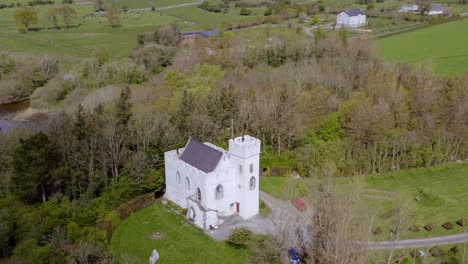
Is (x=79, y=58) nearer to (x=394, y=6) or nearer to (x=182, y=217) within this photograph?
(x=182, y=217)

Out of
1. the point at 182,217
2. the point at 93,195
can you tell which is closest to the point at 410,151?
the point at 182,217

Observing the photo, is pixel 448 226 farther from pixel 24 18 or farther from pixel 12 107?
pixel 24 18

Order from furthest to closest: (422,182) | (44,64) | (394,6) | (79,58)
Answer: (394,6) < (79,58) < (44,64) < (422,182)

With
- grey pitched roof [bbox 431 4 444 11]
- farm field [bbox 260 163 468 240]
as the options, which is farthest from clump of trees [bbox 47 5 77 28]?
grey pitched roof [bbox 431 4 444 11]

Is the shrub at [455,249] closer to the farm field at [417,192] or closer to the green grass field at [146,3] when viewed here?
the farm field at [417,192]

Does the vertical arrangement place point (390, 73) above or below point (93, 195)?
above

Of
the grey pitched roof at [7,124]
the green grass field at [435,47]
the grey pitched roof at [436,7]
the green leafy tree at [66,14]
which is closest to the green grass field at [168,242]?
the grey pitched roof at [7,124]

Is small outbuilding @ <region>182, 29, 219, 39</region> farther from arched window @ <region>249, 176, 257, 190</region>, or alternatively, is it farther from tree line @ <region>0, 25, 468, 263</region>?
arched window @ <region>249, 176, 257, 190</region>
